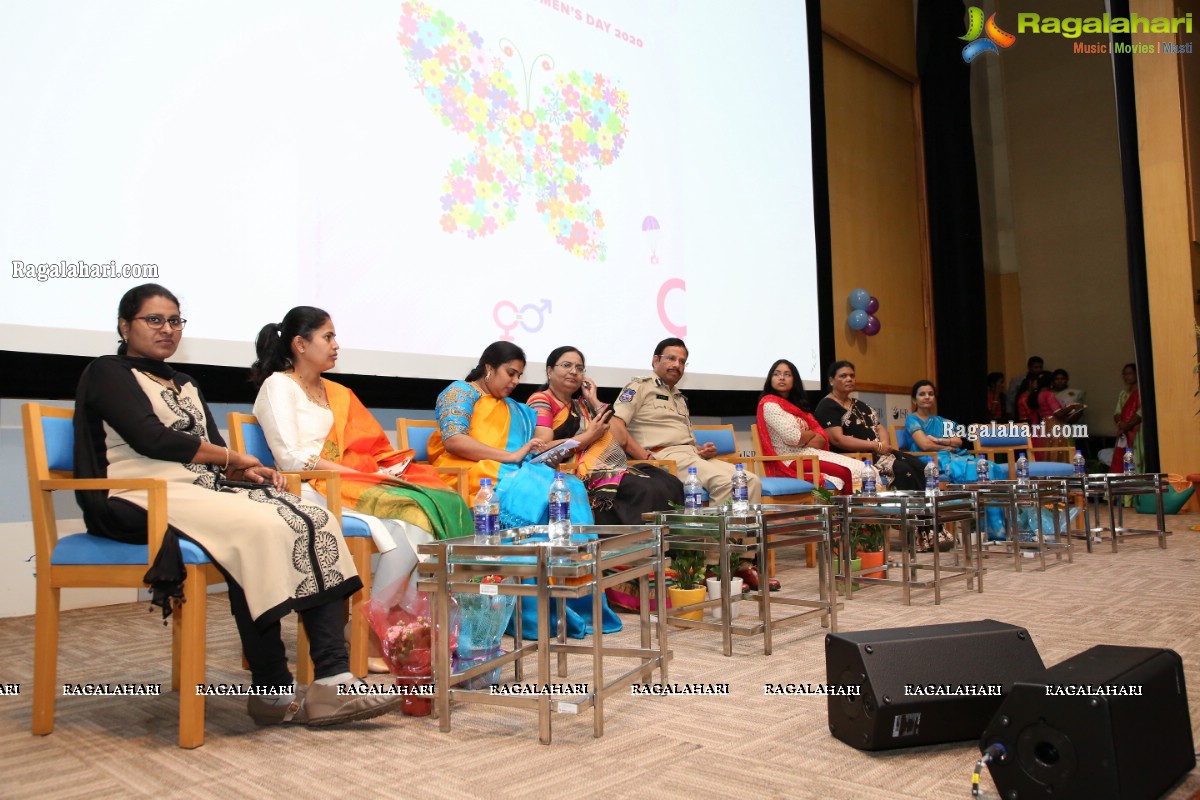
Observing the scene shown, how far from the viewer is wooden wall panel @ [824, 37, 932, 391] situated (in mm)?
7121

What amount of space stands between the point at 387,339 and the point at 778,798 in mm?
2468

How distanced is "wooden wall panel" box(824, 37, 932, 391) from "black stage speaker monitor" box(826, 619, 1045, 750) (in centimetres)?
548

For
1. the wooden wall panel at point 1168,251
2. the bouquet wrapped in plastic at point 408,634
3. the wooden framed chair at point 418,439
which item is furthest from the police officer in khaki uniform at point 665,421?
the wooden wall panel at point 1168,251

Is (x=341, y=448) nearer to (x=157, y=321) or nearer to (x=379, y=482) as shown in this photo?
(x=379, y=482)

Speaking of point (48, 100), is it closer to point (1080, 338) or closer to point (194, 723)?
point (194, 723)

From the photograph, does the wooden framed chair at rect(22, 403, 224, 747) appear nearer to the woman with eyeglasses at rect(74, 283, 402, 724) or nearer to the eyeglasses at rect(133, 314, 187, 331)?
the woman with eyeglasses at rect(74, 283, 402, 724)

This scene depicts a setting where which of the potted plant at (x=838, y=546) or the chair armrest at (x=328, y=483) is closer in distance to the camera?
the chair armrest at (x=328, y=483)

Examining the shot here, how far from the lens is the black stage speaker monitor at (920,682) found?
1.65 m

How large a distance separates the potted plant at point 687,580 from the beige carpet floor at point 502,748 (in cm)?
23

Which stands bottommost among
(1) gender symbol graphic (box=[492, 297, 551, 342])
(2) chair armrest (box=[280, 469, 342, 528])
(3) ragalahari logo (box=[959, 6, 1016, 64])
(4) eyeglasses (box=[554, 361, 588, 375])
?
(2) chair armrest (box=[280, 469, 342, 528])

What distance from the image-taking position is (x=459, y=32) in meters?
3.78

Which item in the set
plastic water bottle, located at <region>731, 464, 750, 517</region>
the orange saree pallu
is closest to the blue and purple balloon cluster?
plastic water bottle, located at <region>731, 464, 750, 517</region>

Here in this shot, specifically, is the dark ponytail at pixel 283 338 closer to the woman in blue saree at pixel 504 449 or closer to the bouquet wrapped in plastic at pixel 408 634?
the woman in blue saree at pixel 504 449

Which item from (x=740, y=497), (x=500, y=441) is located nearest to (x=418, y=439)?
(x=500, y=441)
